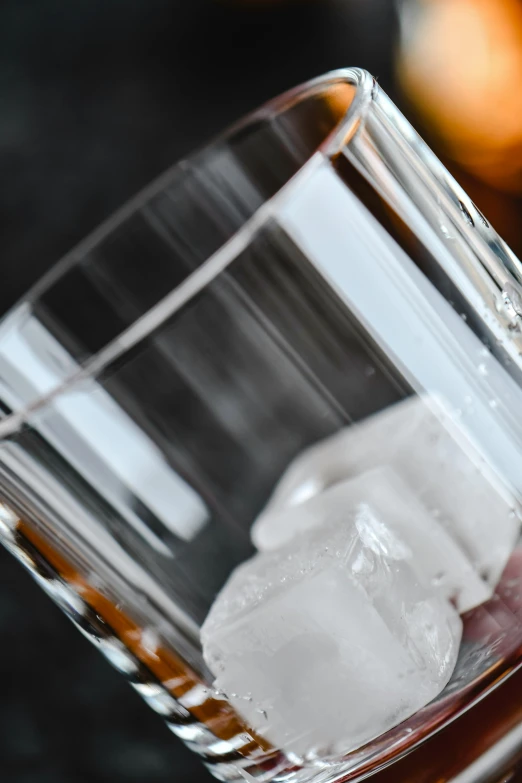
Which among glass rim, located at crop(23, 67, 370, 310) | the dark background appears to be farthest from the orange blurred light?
glass rim, located at crop(23, 67, 370, 310)

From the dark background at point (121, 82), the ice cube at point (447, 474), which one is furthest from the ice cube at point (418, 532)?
the dark background at point (121, 82)

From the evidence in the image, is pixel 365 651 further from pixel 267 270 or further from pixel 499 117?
pixel 499 117

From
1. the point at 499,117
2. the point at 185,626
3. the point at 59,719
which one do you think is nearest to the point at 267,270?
the point at 185,626


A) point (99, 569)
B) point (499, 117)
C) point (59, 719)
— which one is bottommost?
point (59, 719)

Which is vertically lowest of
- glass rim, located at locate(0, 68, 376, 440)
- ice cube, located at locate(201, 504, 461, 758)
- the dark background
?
ice cube, located at locate(201, 504, 461, 758)

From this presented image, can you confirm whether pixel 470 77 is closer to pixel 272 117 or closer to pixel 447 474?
pixel 272 117

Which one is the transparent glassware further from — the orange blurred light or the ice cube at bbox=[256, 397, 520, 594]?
the orange blurred light

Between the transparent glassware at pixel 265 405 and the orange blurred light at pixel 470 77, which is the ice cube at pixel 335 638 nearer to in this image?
the transparent glassware at pixel 265 405
